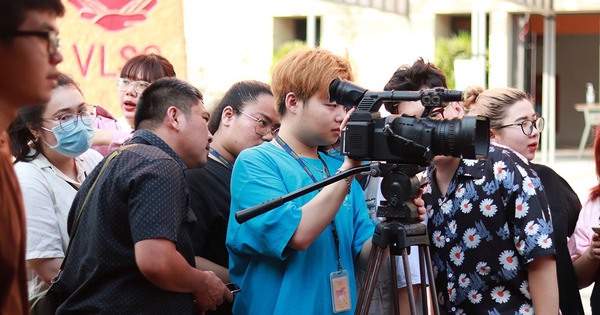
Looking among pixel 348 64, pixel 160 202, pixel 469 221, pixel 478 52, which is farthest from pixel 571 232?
pixel 478 52

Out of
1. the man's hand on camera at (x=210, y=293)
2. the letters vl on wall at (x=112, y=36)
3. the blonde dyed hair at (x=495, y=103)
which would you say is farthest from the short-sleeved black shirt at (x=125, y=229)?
the letters vl on wall at (x=112, y=36)

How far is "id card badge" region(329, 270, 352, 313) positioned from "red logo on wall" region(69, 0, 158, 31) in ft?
14.2

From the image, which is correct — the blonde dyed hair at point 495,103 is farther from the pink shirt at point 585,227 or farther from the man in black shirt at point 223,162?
the man in black shirt at point 223,162

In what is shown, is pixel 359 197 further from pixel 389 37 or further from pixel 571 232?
pixel 389 37

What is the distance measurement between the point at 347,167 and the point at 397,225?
0.25 m

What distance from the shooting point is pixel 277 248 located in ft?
10.1

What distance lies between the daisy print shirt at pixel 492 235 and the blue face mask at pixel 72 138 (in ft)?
5.05

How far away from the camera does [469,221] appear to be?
3.48m

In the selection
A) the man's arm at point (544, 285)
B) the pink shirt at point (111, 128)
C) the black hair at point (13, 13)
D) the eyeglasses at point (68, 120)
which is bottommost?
the man's arm at point (544, 285)

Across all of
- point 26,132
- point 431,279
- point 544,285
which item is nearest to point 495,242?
point 544,285

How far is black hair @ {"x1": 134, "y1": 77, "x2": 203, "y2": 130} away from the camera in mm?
3250

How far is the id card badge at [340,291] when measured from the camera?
3189mm

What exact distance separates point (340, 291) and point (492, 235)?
667 millimetres

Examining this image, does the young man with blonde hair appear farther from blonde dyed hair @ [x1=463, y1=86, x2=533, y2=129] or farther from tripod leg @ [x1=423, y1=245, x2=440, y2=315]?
blonde dyed hair @ [x1=463, y1=86, x2=533, y2=129]
